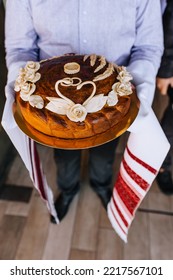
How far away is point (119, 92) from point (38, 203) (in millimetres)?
854

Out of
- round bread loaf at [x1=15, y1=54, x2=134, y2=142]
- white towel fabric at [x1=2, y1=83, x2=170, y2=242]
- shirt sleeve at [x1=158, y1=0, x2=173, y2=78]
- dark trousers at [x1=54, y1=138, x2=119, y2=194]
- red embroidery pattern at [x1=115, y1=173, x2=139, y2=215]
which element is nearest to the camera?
round bread loaf at [x1=15, y1=54, x2=134, y2=142]

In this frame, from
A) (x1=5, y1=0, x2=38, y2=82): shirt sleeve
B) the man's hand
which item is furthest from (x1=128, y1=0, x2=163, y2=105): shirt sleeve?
(x1=5, y1=0, x2=38, y2=82): shirt sleeve

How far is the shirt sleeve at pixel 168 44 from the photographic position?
782 mm

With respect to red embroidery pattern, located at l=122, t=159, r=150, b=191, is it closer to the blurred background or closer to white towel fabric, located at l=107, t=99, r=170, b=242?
white towel fabric, located at l=107, t=99, r=170, b=242

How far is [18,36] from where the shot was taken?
2.42ft

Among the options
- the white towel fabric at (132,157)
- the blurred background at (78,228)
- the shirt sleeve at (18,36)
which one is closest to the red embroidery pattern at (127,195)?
the white towel fabric at (132,157)

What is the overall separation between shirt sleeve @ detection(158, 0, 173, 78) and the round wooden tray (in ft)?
1.05

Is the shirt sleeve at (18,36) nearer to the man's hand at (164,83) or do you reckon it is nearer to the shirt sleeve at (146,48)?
the shirt sleeve at (146,48)

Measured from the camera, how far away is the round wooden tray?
1.93 feet

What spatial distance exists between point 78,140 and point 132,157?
0.28 metres

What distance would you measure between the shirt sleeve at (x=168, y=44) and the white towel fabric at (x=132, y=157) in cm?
27
